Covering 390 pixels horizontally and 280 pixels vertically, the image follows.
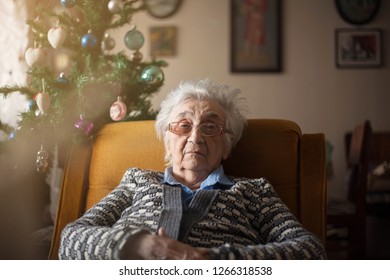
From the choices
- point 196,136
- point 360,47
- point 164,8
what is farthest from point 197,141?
point 360,47

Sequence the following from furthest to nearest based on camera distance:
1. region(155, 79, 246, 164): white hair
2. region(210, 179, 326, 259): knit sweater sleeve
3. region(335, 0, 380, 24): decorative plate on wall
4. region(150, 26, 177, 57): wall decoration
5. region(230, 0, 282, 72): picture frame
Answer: region(150, 26, 177, 57): wall decoration, region(230, 0, 282, 72): picture frame, region(335, 0, 380, 24): decorative plate on wall, region(155, 79, 246, 164): white hair, region(210, 179, 326, 259): knit sweater sleeve

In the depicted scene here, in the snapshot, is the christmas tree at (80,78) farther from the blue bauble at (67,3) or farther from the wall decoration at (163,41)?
the wall decoration at (163,41)

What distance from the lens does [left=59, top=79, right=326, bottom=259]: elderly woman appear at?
889 millimetres

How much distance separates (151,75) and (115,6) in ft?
0.80

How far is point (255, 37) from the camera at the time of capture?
2496 mm

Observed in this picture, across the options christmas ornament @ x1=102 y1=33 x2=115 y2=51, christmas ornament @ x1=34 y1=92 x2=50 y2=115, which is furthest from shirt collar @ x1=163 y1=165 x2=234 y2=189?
christmas ornament @ x1=102 y1=33 x2=115 y2=51

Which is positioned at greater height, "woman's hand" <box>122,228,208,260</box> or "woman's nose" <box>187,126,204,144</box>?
"woman's nose" <box>187,126,204,144</box>

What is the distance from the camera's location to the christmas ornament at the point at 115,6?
4.86ft

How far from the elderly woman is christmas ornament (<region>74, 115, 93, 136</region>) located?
23cm

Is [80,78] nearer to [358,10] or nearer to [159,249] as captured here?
[159,249]

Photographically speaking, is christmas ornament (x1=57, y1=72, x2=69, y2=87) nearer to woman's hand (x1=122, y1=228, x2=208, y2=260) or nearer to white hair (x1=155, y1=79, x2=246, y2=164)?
white hair (x1=155, y1=79, x2=246, y2=164)

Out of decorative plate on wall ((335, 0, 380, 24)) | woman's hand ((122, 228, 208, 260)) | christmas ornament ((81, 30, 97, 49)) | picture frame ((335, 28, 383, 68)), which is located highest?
decorative plate on wall ((335, 0, 380, 24))
